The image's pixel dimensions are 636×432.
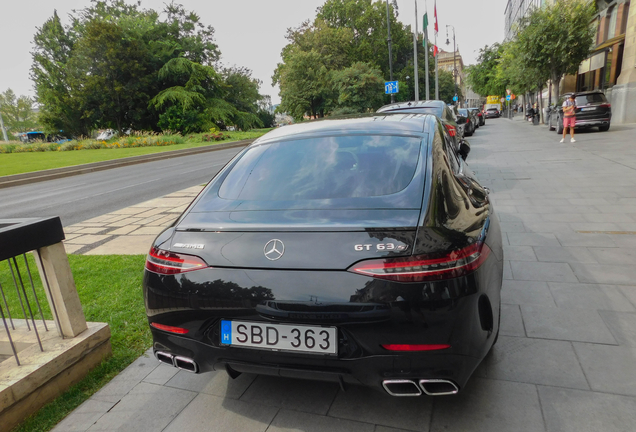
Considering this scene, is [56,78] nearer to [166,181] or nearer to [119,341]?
[166,181]

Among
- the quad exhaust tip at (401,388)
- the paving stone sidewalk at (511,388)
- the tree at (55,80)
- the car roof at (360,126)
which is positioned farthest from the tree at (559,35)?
the tree at (55,80)

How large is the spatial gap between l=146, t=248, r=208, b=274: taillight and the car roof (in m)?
1.20

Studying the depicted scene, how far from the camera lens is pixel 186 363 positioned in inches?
87.7

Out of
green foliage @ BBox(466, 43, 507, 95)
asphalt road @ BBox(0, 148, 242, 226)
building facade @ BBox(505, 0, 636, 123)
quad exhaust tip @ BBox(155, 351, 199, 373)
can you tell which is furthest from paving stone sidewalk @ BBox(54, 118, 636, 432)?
green foliage @ BBox(466, 43, 507, 95)

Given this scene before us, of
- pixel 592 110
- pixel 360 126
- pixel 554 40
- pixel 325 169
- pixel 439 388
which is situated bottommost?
pixel 592 110

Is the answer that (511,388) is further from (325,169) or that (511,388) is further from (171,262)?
(171,262)

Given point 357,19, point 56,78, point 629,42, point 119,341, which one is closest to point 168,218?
point 119,341

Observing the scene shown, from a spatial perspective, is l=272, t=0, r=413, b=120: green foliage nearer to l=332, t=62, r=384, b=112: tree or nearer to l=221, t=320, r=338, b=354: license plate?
l=332, t=62, r=384, b=112: tree

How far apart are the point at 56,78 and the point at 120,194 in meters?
45.0

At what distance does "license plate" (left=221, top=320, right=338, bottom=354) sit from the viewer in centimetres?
192

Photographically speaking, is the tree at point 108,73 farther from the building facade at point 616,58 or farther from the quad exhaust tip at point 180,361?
the quad exhaust tip at point 180,361

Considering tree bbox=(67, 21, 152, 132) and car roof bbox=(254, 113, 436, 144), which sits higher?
tree bbox=(67, 21, 152, 132)

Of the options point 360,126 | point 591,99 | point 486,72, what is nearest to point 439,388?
point 360,126

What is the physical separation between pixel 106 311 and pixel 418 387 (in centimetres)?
289
